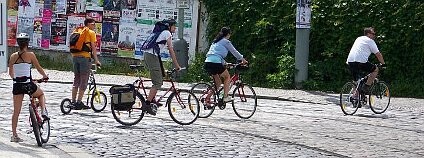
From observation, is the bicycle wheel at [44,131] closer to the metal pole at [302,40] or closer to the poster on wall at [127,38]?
the metal pole at [302,40]

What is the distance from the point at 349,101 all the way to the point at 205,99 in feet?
10.7

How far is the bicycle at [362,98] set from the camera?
58.3 feet

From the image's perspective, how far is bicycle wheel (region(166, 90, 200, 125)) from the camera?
14820mm

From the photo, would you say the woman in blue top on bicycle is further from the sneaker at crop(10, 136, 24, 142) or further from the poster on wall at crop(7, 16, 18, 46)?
the poster on wall at crop(7, 16, 18, 46)

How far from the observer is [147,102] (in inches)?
580

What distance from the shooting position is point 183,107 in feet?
49.4

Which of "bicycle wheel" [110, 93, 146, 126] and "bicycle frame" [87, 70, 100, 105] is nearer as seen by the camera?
"bicycle wheel" [110, 93, 146, 126]

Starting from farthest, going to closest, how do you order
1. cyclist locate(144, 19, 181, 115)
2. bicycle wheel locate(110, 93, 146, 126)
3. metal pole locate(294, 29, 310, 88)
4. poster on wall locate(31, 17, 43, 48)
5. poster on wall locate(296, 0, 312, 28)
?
1. poster on wall locate(31, 17, 43, 48)
2. metal pole locate(294, 29, 310, 88)
3. poster on wall locate(296, 0, 312, 28)
4. cyclist locate(144, 19, 181, 115)
5. bicycle wheel locate(110, 93, 146, 126)

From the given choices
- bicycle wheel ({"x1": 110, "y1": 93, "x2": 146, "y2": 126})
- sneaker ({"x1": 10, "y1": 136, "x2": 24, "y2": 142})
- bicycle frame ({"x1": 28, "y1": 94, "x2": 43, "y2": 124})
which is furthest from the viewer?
bicycle wheel ({"x1": 110, "y1": 93, "x2": 146, "y2": 126})

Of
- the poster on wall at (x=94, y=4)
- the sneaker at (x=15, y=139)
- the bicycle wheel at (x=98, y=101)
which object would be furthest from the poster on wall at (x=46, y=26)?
the sneaker at (x=15, y=139)

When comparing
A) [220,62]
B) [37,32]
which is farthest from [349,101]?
[37,32]

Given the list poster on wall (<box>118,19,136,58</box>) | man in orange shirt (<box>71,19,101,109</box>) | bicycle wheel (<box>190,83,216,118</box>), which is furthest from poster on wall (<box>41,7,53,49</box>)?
bicycle wheel (<box>190,83,216,118</box>)

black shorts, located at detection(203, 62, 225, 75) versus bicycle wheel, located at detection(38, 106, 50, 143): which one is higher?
black shorts, located at detection(203, 62, 225, 75)

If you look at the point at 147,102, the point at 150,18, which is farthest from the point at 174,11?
the point at 147,102
